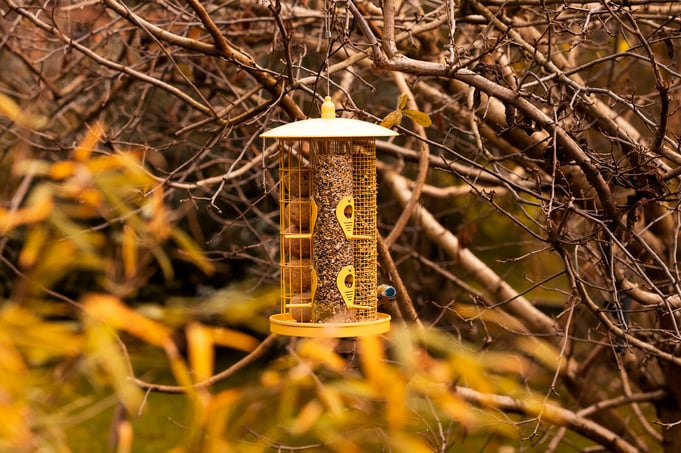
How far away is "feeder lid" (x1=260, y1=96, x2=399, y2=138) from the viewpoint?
10.2 feet

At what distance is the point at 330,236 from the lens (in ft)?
11.8

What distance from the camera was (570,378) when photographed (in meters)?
5.70

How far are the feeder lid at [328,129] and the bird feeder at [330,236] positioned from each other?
0.20m

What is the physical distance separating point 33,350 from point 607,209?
1.95m

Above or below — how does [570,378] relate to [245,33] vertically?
below

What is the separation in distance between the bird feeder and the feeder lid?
202 millimetres

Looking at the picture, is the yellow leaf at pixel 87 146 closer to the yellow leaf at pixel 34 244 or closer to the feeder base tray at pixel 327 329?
the yellow leaf at pixel 34 244

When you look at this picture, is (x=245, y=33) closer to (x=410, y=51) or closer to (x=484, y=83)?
(x=410, y=51)

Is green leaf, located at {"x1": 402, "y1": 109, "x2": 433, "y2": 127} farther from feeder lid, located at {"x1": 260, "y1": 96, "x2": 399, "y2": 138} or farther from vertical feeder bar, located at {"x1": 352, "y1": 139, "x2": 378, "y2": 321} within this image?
vertical feeder bar, located at {"x1": 352, "y1": 139, "x2": 378, "y2": 321}

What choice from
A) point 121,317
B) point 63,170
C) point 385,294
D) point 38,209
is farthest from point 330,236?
point 121,317

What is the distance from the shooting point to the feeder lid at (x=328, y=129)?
123 inches

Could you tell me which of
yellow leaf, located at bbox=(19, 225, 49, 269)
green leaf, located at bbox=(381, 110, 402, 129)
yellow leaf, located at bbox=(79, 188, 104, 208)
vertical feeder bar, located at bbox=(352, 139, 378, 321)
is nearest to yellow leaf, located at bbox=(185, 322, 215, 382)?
yellow leaf, located at bbox=(19, 225, 49, 269)

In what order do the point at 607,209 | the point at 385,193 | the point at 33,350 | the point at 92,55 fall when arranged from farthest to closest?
the point at 385,193 → the point at 92,55 → the point at 607,209 → the point at 33,350

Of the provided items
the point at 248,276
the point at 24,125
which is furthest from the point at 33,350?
the point at 248,276
